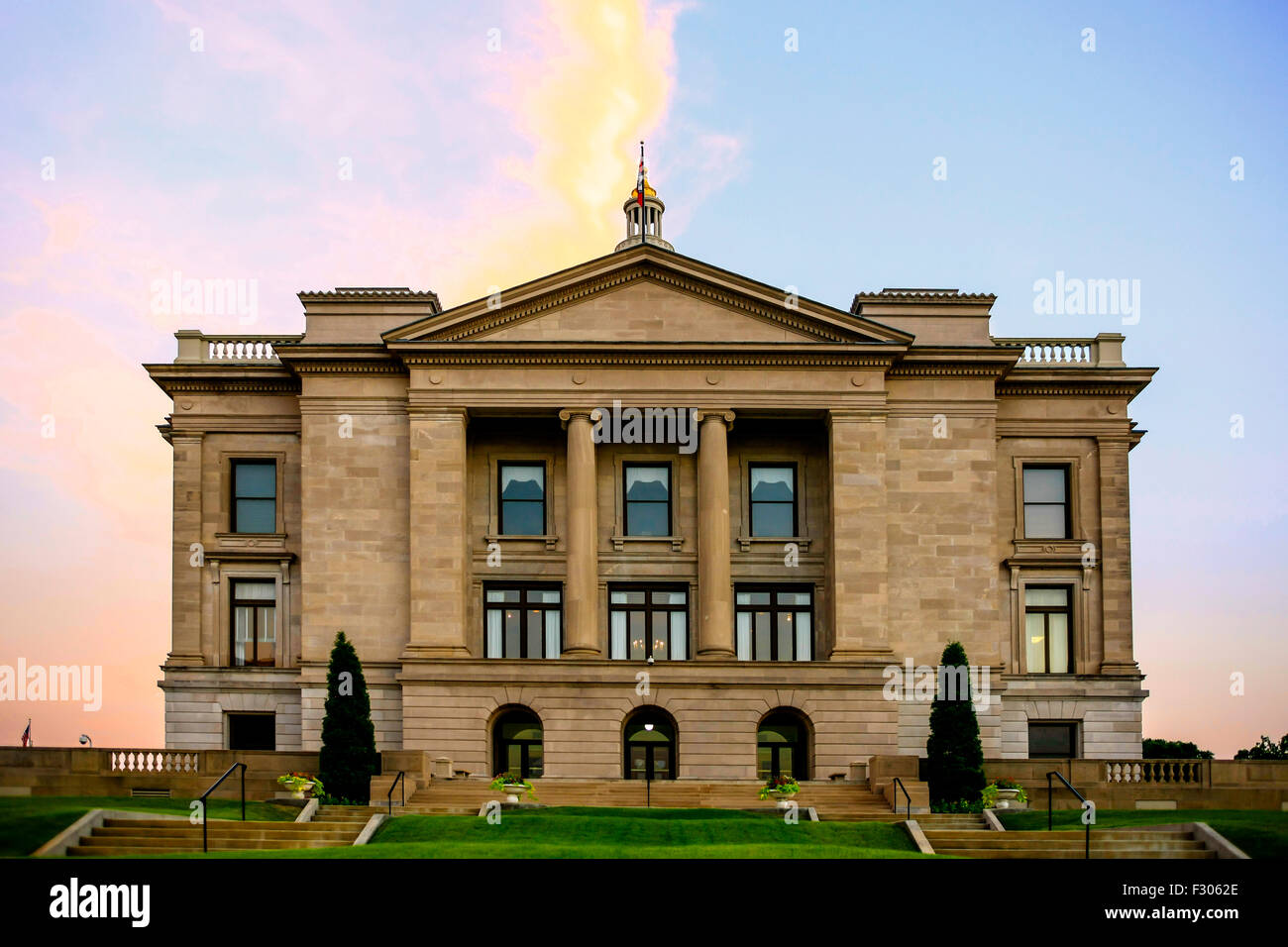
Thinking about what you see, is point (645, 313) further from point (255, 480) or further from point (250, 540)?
point (250, 540)

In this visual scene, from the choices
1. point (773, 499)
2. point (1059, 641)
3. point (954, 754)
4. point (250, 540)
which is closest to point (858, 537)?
point (773, 499)

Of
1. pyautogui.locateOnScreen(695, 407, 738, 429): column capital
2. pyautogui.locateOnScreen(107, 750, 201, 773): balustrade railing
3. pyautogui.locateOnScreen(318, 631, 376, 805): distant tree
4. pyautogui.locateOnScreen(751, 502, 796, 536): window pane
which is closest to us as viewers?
pyautogui.locateOnScreen(318, 631, 376, 805): distant tree

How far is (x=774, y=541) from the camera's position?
54156mm

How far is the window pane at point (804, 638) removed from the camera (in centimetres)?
5381

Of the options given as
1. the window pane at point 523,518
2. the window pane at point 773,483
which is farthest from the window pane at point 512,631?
the window pane at point 773,483

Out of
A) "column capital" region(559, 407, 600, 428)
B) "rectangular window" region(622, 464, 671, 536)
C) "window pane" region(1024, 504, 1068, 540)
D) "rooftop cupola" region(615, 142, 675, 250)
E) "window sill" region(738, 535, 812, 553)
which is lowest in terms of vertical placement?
"window sill" region(738, 535, 812, 553)

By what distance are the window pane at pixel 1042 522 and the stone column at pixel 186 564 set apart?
97.0ft

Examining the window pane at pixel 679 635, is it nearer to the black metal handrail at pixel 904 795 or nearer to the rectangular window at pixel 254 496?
the black metal handrail at pixel 904 795

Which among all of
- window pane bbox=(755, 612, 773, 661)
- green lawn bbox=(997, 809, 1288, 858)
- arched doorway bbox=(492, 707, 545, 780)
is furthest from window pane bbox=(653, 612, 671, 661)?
green lawn bbox=(997, 809, 1288, 858)

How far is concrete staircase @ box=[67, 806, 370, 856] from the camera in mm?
34781

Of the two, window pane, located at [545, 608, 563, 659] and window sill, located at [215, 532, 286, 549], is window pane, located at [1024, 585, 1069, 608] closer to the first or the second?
window pane, located at [545, 608, 563, 659]

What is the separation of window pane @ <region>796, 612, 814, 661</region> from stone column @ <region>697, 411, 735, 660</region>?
2.79 m
